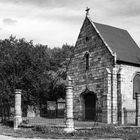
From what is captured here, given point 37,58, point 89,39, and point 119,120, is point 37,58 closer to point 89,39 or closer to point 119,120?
point 89,39

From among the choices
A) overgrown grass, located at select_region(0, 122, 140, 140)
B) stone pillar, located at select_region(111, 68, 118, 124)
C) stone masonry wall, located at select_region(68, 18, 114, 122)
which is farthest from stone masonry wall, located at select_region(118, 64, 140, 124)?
overgrown grass, located at select_region(0, 122, 140, 140)

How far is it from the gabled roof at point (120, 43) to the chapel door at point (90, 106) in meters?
4.48

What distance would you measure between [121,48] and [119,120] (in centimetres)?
668

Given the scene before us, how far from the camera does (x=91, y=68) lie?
96.7 feet

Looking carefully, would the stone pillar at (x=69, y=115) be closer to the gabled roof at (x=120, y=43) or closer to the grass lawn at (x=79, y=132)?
the grass lawn at (x=79, y=132)

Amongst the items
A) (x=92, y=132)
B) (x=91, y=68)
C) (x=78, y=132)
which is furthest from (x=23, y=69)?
(x=92, y=132)

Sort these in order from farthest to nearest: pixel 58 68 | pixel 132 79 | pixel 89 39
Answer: pixel 58 68 < pixel 89 39 < pixel 132 79

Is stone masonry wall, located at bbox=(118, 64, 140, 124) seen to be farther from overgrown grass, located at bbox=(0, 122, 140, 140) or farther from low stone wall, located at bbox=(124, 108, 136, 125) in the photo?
overgrown grass, located at bbox=(0, 122, 140, 140)

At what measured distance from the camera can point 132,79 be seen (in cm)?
2822

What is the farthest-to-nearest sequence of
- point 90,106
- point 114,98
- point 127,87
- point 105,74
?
1. point 90,106
2. point 127,87
3. point 105,74
4. point 114,98

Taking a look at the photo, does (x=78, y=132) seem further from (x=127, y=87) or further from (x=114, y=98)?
(x=127, y=87)

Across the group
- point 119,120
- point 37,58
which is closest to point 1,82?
point 37,58

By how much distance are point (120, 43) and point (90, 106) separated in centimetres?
631

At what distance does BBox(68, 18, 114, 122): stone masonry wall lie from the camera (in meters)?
27.5
